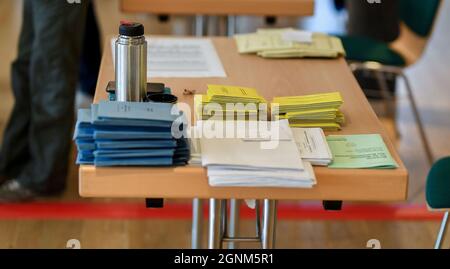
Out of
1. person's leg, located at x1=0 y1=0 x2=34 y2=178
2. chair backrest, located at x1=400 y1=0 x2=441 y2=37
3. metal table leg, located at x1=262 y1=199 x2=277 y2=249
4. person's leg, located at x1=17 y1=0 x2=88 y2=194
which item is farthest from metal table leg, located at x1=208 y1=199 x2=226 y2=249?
chair backrest, located at x1=400 y1=0 x2=441 y2=37

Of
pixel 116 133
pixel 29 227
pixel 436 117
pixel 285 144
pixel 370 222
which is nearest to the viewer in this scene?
pixel 116 133

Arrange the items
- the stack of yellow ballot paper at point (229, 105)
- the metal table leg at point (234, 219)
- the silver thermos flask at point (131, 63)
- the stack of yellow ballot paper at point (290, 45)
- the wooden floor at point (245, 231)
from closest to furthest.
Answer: the silver thermos flask at point (131, 63), the stack of yellow ballot paper at point (229, 105), the stack of yellow ballot paper at point (290, 45), the metal table leg at point (234, 219), the wooden floor at point (245, 231)

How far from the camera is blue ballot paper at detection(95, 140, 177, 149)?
4.38ft

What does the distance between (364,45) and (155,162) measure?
6.01 ft

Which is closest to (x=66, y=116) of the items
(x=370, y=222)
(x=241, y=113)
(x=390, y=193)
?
(x=370, y=222)

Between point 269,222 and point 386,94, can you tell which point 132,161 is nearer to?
point 269,222

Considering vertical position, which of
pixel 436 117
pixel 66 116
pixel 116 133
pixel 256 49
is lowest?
pixel 436 117

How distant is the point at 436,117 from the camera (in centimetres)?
354

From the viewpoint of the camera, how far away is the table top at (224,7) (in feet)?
8.15

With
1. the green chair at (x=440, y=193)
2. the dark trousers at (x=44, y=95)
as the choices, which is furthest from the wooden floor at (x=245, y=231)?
the green chair at (x=440, y=193)

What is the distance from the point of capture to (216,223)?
1876 millimetres

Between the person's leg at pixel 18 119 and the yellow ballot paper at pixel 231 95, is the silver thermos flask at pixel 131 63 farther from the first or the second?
the person's leg at pixel 18 119

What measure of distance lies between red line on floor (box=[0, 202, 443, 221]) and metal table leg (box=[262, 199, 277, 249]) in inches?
27.2

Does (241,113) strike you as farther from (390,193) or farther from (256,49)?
(256,49)
